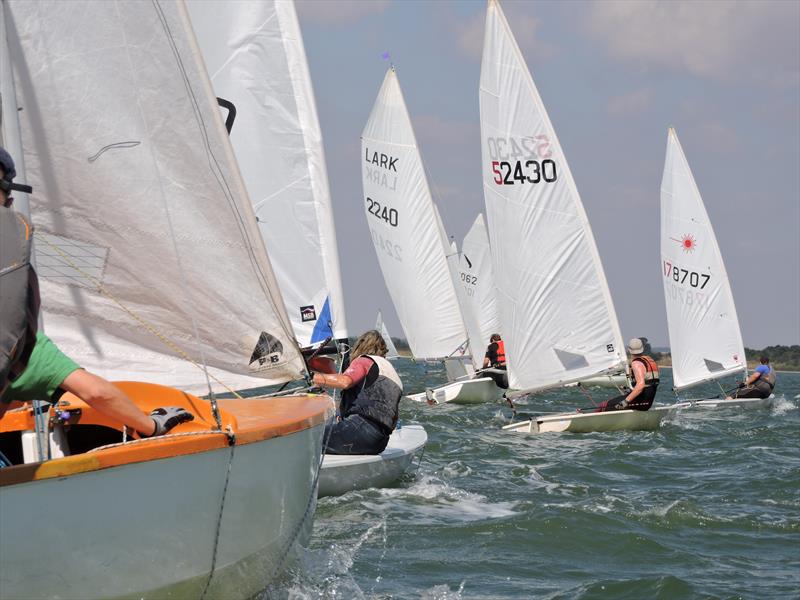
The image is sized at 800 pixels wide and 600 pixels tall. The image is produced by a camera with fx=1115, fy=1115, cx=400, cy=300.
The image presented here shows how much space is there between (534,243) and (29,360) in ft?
43.6

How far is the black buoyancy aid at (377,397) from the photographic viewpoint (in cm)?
796

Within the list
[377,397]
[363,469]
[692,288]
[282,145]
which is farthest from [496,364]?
[363,469]

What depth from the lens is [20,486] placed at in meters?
3.07

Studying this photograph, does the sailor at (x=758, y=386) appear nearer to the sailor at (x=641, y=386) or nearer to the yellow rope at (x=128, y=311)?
the sailor at (x=641, y=386)

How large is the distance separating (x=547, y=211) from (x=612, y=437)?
4.09 m

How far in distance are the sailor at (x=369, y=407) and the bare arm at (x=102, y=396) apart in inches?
167

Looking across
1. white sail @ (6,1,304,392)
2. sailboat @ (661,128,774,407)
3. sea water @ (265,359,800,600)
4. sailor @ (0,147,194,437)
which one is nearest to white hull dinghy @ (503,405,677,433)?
sea water @ (265,359,800,600)

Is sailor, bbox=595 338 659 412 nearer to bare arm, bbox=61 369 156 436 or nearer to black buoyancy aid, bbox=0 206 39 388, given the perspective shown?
bare arm, bbox=61 369 156 436

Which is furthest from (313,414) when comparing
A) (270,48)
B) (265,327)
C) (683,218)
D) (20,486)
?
(683,218)

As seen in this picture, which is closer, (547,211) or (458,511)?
(458,511)

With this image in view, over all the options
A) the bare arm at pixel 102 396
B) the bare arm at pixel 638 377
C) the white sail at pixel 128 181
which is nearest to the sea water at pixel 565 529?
the bare arm at pixel 102 396

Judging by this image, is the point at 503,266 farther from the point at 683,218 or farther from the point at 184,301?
the point at 184,301

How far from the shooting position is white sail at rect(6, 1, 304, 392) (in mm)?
4973

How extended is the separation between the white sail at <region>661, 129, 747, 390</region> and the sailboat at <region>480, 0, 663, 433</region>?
6.57 meters
